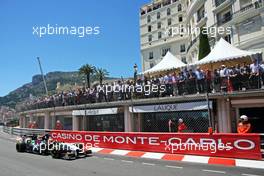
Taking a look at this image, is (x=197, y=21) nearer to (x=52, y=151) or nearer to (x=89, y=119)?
(x=89, y=119)

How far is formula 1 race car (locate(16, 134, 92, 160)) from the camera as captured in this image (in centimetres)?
1306

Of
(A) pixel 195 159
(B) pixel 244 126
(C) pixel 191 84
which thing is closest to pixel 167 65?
(C) pixel 191 84

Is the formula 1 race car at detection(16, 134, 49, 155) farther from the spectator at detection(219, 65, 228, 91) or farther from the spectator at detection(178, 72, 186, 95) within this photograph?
the spectator at detection(219, 65, 228, 91)

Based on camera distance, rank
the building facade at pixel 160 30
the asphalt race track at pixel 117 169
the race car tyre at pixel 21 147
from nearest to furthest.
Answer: the asphalt race track at pixel 117 169, the race car tyre at pixel 21 147, the building facade at pixel 160 30

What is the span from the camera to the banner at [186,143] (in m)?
10.7

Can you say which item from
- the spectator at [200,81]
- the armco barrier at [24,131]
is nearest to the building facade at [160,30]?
the armco barrier at [24,131]

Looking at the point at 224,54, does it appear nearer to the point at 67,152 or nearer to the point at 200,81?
the point at 200,81

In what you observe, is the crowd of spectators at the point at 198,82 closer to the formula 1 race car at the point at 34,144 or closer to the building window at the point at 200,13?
the formula 1 race car at the point at 34,144

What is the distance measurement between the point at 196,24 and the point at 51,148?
1178 inches

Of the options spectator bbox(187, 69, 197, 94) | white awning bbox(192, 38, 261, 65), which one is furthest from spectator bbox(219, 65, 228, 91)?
white awning bbox(192, 38, 261, 65)

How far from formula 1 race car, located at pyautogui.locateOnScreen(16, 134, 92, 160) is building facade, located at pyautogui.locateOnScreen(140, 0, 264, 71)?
1850 cm

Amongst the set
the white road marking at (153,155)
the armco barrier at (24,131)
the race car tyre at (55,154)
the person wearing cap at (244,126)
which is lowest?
the white road marking at (153,155)

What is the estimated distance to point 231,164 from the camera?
32.9 feet

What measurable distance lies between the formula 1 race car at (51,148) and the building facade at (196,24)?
60.7 ft
